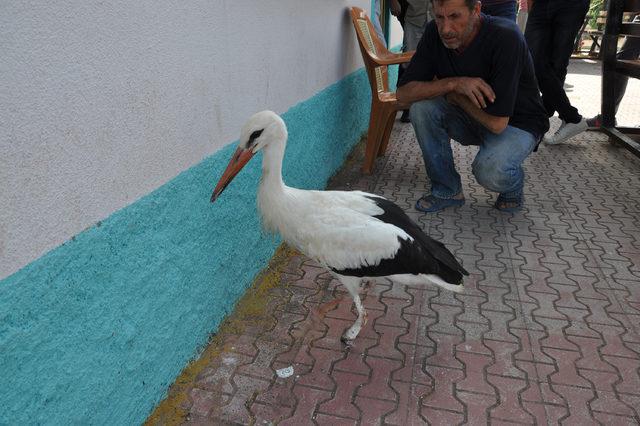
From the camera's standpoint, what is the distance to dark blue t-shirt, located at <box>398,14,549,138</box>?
401cm

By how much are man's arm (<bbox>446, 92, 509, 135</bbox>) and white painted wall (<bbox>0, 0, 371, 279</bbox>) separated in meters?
1.99

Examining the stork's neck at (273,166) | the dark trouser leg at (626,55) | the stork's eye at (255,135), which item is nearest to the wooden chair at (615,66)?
the dark trouser leg at (626,55)

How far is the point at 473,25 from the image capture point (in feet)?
13.2

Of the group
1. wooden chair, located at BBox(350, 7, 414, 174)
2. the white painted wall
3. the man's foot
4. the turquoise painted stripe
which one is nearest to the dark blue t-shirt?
the man's foot

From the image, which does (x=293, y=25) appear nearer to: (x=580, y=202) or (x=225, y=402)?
(x=225, y=402)

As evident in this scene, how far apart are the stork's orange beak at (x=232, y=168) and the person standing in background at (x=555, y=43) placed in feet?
17.2

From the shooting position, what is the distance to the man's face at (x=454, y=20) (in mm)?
3760

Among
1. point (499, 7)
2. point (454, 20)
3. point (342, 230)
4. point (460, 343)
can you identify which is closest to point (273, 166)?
→ point (342, 230)

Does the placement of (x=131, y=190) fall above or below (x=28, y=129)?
below

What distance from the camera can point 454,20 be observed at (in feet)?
12.6

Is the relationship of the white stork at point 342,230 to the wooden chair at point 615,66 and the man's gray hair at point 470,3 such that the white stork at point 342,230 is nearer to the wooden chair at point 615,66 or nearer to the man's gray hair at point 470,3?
the man's gray hair at point 470,3

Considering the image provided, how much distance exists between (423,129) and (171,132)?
10.00 ft

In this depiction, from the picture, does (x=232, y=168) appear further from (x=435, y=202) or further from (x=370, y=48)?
(x=370, y=48)

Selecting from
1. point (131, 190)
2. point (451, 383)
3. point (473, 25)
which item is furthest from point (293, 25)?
point (451, 383)
